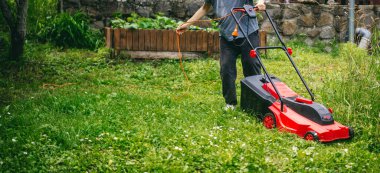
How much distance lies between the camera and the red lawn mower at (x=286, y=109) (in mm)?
4855

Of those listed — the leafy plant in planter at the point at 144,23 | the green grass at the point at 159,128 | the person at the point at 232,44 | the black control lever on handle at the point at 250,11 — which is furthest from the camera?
the leafy plant in planter at the point at 144,23

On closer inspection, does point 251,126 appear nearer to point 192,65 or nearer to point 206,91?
point 206,91

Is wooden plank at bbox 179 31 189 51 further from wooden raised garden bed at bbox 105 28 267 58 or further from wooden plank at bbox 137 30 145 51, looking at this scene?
wooden plank at bbox 137 30 145 51

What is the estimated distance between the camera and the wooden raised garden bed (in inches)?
370

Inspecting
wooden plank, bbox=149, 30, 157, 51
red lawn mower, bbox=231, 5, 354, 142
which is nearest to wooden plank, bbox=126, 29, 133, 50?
wooden plank, bbox=149, 30, 157, 51

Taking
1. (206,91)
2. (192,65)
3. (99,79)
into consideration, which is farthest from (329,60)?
(99,79)

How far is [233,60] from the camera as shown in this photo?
6.09 metres

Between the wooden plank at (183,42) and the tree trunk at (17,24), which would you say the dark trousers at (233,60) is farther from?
the tree trunk at (17,24)

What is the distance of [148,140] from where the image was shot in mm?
4770

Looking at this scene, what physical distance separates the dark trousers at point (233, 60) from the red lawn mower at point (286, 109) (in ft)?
0.95

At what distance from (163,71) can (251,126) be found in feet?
11.9

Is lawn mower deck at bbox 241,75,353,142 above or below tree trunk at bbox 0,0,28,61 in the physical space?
below

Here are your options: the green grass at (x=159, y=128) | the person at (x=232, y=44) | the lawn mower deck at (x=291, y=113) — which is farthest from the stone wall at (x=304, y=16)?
the lawn mower deck at (x=291, y=113)

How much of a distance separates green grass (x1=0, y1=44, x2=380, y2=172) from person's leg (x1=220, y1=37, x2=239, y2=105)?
0.85 feet
